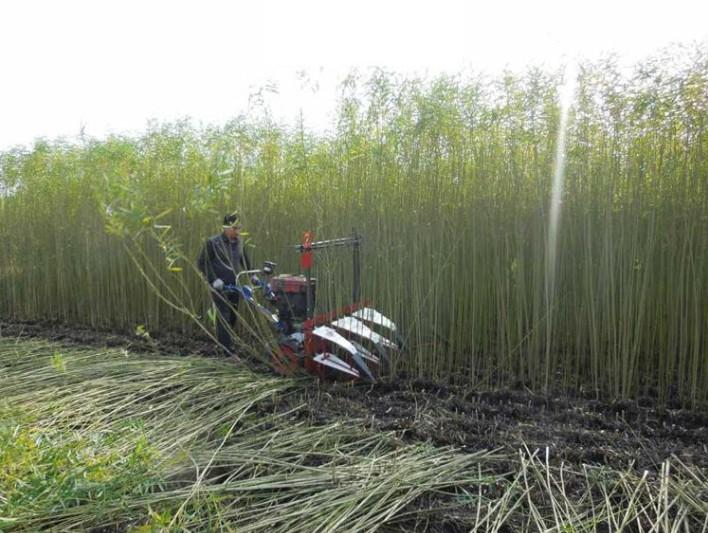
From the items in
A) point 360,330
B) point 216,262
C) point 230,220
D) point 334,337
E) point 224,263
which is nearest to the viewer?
point 334,337

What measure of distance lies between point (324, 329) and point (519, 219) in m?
1.21

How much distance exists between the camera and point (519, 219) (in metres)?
2.98

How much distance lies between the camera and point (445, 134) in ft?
10.5

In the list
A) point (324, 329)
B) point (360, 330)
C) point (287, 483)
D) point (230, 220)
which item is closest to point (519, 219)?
point (360, 330)

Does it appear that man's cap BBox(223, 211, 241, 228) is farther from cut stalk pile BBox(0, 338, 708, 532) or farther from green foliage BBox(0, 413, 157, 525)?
green foliage BBox(0, 413, 157, 525)

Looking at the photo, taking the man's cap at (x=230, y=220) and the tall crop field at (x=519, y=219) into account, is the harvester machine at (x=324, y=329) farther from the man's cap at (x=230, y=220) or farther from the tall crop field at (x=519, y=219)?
the man's cap at (x=230, y=220)

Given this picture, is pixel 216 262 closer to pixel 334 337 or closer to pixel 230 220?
pixel 230 220

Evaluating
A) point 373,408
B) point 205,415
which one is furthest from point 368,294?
point 205,415

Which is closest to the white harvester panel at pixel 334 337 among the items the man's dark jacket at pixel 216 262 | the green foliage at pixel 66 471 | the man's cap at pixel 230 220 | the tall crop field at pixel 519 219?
the tall crop field at pixel 519 219

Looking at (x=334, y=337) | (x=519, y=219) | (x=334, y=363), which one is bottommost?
(x=334, y=363)

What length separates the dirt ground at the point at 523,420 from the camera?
2023 mm

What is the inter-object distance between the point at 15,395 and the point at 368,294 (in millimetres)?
1968

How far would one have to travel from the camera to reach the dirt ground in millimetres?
2023

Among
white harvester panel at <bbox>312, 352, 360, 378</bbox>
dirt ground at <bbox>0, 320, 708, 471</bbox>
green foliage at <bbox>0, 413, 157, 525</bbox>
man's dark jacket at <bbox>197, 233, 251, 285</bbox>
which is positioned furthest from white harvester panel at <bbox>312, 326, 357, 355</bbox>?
man's dark jacket at <bbox>197, 233, 251, 285</bbox>
